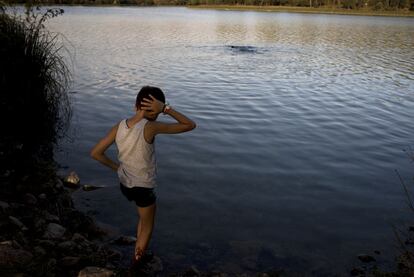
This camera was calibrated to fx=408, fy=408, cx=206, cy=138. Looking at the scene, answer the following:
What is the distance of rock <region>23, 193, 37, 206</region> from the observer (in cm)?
722

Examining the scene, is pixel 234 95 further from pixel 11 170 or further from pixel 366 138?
pixel 11 170

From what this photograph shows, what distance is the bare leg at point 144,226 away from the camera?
5469 mm

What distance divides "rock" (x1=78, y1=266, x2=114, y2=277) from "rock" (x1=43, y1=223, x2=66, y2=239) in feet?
3.87

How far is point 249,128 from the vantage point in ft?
46.4

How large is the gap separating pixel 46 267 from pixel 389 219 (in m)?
6.48

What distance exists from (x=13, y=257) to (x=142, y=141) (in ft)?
6.78

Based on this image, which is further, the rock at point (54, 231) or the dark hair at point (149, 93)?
the rock at point (54, 231)

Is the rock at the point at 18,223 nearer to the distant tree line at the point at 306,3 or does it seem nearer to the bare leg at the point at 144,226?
the bare leg at the point at 144,226

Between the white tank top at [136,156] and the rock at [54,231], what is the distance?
169 cm

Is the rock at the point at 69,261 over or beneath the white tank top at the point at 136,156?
beneath

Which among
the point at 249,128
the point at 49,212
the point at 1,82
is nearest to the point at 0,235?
the point at 49,212

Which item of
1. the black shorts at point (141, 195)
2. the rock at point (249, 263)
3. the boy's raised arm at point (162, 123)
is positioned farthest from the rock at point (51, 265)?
the rock at point (249, 263)

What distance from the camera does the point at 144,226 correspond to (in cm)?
564

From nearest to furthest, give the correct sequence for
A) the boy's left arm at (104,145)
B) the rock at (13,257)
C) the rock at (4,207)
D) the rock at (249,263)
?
the rock at (13,257) → the boy's left arm at (104,145) → the rock at (4,207) → the rock at (249,263)
